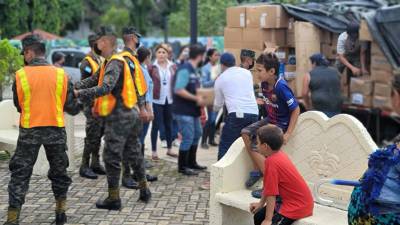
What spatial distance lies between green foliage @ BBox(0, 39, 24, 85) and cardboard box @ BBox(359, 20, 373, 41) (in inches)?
201

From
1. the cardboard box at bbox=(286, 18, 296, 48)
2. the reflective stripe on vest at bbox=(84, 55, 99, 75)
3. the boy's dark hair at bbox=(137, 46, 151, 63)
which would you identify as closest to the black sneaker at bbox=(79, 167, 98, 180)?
the reflective stripe on vest at bbox=(84, 55, 99, 75)

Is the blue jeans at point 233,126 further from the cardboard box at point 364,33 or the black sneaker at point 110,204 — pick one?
the cardboard box at point 364,33

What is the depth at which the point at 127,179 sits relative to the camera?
23.0 feet

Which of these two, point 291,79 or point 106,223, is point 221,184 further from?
point 291,79

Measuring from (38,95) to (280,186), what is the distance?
7.22 feet

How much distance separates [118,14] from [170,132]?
30.9 metres

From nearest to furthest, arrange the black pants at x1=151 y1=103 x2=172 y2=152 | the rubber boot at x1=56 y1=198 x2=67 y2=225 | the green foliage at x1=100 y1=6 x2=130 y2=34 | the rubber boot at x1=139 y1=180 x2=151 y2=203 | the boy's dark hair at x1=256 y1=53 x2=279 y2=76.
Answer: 1. the boy's dark hair at x1=256 y1=53 x2=279 y2=76
2. the rubber boot at x1=56 y1=198 x2=67 y2=225
3. the rubber boot at x1=139 y1=180 x2=151 y2=203
4. the black pants at x1=151 y1=103 x2=172 y2=152
5. the green foliage at x1=100 y1=6 x2=130 y2=34

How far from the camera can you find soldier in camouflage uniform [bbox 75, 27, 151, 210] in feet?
18.5

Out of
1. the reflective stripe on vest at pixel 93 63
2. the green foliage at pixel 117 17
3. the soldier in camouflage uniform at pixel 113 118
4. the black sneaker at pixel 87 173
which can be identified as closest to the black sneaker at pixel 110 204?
the soldier in camouflage uniform at pixel 113 118

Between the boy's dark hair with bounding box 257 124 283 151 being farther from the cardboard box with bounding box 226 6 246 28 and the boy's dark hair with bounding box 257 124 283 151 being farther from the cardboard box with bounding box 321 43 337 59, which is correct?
the cardboard box with bounding box 321 43 337 59

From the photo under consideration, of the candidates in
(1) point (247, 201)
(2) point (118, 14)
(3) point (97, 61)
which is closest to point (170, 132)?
(3) point (97, 61)

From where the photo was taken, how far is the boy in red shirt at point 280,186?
14.1ft

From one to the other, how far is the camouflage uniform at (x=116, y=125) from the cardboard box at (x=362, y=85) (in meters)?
4.74

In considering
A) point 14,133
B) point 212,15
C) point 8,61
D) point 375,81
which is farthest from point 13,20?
point 375,81
